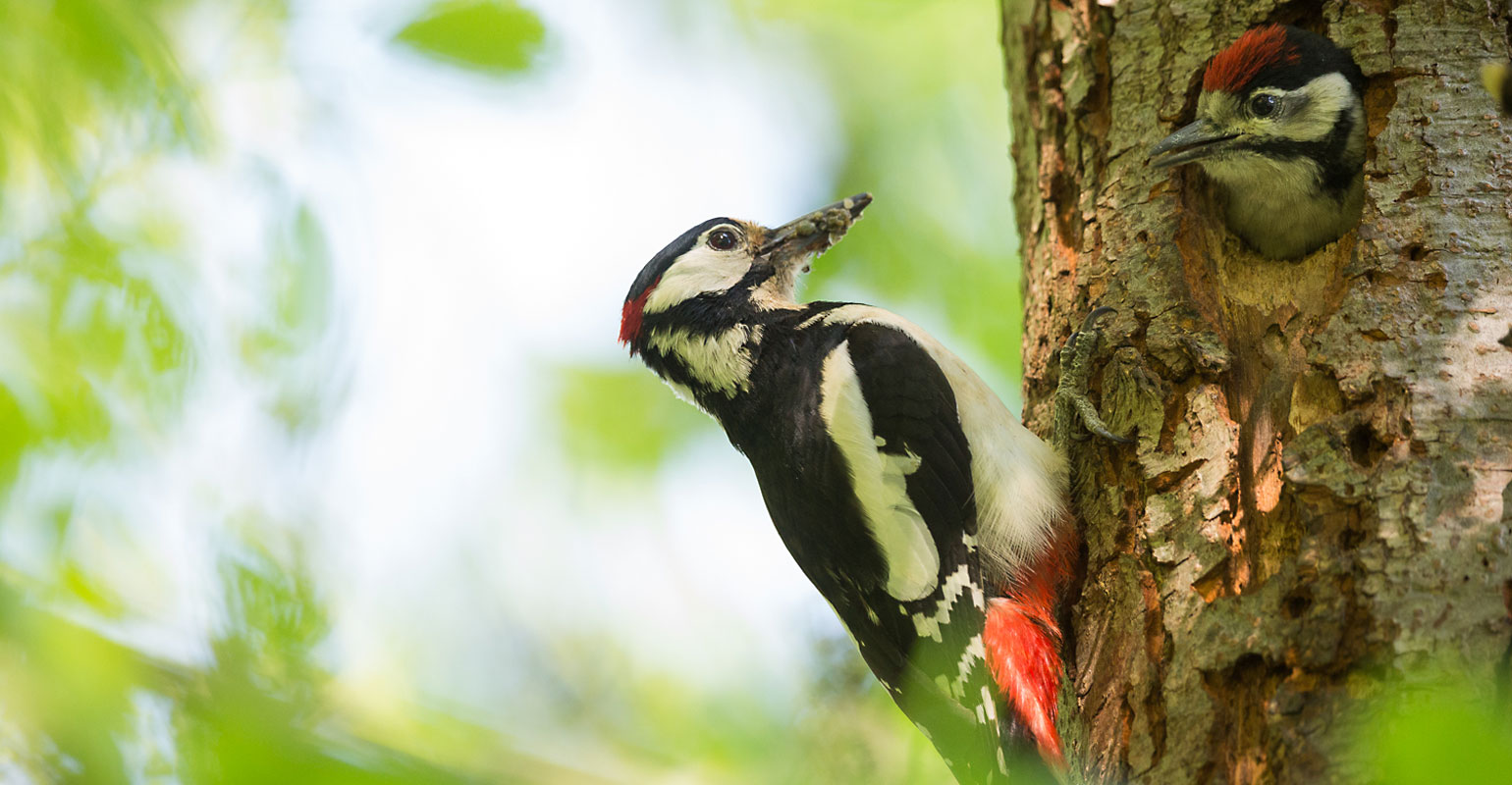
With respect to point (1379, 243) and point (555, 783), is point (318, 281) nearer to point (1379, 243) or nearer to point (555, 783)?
point (555, 783)

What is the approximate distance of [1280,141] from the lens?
2713mm

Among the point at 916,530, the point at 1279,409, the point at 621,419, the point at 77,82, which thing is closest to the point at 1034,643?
the point at 916,530

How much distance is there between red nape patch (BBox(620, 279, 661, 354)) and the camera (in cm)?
329

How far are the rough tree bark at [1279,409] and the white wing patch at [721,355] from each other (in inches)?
29.7

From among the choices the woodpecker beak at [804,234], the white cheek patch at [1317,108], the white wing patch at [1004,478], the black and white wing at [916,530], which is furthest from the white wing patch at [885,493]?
the white cheek patch at [1317,108]

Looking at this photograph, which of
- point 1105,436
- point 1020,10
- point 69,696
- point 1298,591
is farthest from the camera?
point 1020,10

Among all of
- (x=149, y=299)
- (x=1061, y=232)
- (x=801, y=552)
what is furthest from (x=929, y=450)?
(x=149, y=299)

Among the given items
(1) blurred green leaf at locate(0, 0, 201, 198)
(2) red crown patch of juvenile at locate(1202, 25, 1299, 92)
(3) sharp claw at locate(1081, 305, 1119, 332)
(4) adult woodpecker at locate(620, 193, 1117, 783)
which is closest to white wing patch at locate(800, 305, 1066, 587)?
(4) adult woodpecker at locate(620, 193, 1117, 783)

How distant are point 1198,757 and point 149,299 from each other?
6.92 feet

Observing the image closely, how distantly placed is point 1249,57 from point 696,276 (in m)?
1.53

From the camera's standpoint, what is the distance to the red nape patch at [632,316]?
→ 3.29 m

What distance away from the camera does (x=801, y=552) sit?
2.81 metres

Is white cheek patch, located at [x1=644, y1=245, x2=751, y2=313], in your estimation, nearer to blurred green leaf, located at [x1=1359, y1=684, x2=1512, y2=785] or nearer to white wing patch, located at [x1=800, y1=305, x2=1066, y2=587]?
white wing patch, located at [x1=800, y1=305, x2=1066, y2=587]

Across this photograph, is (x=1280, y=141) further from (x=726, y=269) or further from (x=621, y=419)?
(x=621, y=419)
